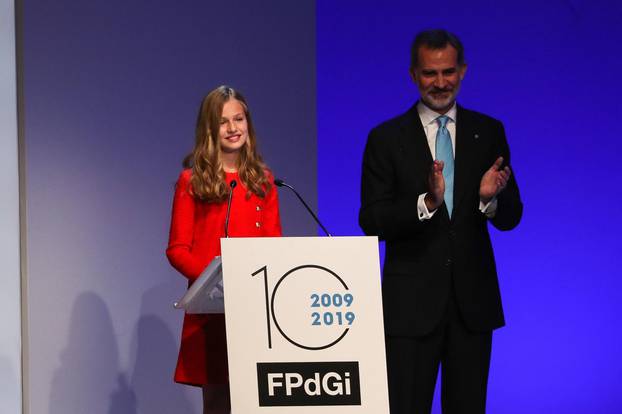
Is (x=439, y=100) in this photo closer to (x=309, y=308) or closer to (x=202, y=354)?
(x=309, y=308)

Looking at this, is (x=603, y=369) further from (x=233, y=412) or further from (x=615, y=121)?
(x=233, y=412)

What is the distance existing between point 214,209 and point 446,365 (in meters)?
0.97

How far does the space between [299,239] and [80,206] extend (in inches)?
74.1

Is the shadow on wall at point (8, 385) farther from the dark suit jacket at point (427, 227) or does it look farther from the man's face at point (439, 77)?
the man's face at point (439, 77)

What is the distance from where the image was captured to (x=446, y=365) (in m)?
3.31

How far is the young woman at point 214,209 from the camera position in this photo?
139 inches

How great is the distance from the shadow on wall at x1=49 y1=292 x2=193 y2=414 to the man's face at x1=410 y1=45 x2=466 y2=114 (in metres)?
1.85

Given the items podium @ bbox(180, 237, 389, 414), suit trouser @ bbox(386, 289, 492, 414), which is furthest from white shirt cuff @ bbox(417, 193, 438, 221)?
podium @ bbox(180, 237, 389, 414)

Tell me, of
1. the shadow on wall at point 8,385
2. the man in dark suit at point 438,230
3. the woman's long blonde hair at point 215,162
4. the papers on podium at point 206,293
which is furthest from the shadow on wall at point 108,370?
the man in dark suit at point 438,230

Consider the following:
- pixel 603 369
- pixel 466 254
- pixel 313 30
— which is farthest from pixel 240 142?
pixel 603 369

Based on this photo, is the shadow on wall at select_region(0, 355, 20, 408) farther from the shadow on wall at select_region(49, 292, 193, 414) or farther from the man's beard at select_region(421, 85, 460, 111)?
the man's beard at select_region(421, 85, 460, 111)

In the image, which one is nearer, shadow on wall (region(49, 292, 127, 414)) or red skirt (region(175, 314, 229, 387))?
red skirt (region(175, 314, 229, 387))

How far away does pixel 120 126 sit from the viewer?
15.0 feet

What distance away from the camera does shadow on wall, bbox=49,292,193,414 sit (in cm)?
429
